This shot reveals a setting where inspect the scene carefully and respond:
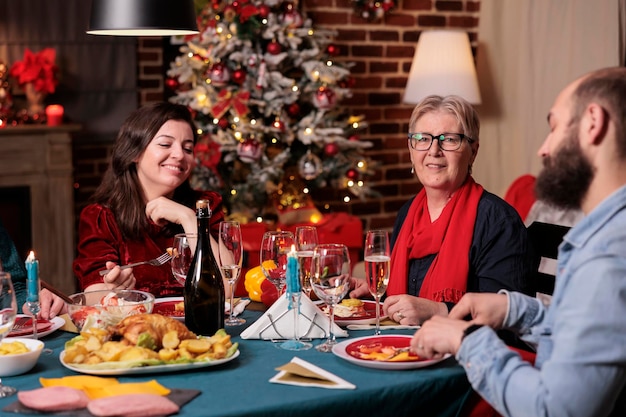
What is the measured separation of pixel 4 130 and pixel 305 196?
1.69 m

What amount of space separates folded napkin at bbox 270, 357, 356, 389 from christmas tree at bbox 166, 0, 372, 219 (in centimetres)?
313

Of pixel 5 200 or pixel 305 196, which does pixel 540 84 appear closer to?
pixel 305 196

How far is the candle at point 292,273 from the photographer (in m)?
1.95

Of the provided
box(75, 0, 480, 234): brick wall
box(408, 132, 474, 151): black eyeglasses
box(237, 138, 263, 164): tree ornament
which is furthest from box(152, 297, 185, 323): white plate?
box(75, 0, 480, 234): brick wall

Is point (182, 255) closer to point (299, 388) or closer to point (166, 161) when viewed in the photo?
point (299, 388)

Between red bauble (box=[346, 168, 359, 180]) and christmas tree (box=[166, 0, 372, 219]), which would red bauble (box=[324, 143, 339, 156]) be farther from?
red bauble (box=[346, 168, 359, 180])

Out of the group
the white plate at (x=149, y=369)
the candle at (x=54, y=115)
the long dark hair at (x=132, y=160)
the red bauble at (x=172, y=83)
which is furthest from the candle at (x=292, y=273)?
the candle at (x=54, y=115)

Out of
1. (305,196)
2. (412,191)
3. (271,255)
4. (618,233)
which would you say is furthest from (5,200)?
(618,233)

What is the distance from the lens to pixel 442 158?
2615 millimetres

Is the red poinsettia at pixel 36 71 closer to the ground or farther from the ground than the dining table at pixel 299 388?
farther from the ground

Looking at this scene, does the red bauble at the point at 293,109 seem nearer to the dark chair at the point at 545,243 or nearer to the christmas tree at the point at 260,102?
the christmas tree at the point at 260,102

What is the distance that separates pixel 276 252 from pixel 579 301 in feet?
2.89

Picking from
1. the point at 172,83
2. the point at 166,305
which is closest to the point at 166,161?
the point at 166,305

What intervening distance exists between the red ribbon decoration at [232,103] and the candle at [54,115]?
2.94 feet
